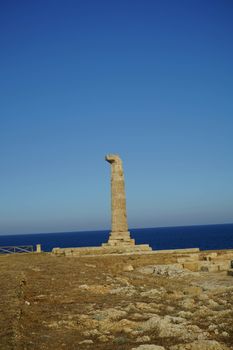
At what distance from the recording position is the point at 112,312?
990 centimetres

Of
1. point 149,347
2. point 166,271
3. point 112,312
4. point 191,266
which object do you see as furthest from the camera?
point 191,266

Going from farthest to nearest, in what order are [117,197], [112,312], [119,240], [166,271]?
[117,197]
[119,240]
[166,271]
[112,312]

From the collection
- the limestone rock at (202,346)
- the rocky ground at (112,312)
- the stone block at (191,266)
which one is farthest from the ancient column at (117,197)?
the limestone rock at (202,346)

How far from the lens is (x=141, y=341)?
7.83m

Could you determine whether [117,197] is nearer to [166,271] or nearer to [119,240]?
[119,240]

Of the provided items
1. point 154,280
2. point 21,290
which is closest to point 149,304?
point 21,290

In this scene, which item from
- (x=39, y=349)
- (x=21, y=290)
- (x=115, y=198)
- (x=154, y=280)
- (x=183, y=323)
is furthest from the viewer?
(x=115, y=198)

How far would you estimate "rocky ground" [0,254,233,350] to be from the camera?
7.73 meters

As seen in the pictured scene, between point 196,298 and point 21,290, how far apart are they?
16.7 ft

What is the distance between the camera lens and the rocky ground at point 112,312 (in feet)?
25.4

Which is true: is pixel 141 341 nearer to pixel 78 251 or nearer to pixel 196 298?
pixel 196 298

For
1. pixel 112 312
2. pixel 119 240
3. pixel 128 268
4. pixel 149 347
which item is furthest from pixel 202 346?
pixel 119 240

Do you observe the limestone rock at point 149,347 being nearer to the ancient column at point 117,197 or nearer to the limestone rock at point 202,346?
the limestone rock at point 202,346

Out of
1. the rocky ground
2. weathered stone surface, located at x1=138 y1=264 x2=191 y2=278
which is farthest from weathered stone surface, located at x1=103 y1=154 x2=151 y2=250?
the rocky ground
